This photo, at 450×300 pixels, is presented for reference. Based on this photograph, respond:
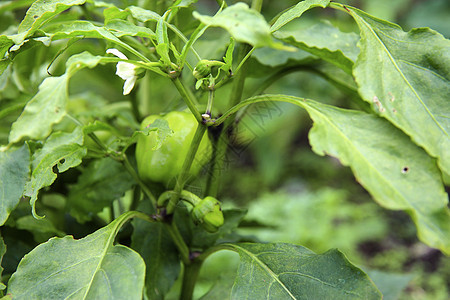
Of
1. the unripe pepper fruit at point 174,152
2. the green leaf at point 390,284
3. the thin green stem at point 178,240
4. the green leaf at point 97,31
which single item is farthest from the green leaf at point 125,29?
the green leaf at point 390,284

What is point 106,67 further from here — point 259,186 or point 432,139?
point 259,186

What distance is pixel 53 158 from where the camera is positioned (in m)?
0.45

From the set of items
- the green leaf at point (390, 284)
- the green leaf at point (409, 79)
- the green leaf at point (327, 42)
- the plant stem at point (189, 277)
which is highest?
the green leaf at point (409, 79)

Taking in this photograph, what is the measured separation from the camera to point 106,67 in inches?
32.3

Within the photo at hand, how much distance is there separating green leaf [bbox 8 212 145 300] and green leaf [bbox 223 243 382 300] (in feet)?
0.35

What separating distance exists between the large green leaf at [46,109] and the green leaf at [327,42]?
0.86ft

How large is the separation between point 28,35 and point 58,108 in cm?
12

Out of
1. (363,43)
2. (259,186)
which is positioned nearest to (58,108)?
(363,43)

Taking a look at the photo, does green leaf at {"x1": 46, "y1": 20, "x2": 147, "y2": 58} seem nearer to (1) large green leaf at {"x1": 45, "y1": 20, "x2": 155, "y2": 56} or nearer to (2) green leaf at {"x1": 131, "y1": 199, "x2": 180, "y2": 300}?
(1) large green leaf at {"x1": 45, "y1": 20, "x2": 155, "y2": 56}

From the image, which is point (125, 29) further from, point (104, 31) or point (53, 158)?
point (53, 158)

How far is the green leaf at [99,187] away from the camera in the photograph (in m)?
0.57

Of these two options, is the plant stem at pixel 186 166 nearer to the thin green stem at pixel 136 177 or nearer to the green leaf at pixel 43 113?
the thin green stem at pixel 136 177

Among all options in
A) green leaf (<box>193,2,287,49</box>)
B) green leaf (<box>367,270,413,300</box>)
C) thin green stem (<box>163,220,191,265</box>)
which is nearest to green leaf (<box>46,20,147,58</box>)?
green leaf (<box>193,2,287,49</box>)

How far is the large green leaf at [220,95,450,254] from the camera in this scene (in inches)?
13.5
